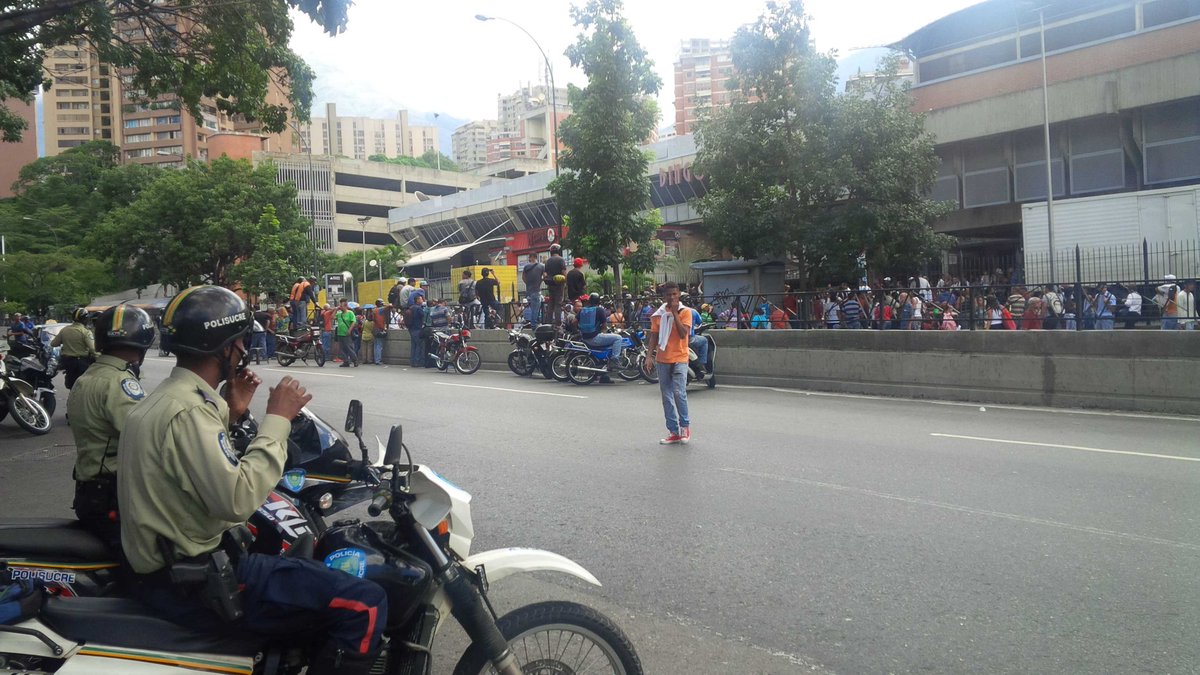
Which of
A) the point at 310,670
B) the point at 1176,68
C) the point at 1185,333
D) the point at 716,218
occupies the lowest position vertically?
the point at 310,670

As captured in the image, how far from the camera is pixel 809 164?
83.9 feet

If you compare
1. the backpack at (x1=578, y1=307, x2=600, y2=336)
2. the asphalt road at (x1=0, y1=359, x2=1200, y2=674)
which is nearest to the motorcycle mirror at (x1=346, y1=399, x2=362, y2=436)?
the asphalt road at (x1=0, y1=359, x2=1200, y2=674)

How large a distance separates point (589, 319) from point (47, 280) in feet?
149

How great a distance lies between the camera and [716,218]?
26.7 meters

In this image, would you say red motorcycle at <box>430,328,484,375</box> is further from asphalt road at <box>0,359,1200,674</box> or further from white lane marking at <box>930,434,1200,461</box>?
white lane marking at <box>930,434,1200,461</box>

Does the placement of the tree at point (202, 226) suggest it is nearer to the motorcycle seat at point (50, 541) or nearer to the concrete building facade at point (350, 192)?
the concrete building facade at point (350, 192)

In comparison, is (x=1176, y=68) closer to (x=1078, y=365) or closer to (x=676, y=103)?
(x=1078, y=365)

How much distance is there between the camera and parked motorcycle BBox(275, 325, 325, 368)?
75.5 ft

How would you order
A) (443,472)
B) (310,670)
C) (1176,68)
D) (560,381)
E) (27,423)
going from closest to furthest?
1. (310,670)
2. (443,472)
3. (27,423)
4. (560,381)
5. (1176,68)

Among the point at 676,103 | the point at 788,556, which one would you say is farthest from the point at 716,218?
the point at 676,103

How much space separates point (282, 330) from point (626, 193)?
10870 mm

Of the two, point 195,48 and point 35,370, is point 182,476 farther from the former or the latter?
point 35,370

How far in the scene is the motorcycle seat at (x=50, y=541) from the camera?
3.37m

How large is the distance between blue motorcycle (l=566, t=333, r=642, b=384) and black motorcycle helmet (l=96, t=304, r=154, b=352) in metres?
11.7
